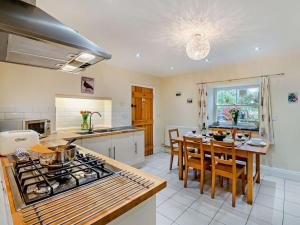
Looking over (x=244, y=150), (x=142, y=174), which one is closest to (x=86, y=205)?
(x=142, y=174)

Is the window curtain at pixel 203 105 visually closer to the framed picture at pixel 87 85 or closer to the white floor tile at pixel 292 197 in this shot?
the white floor tile at pixel 292 197

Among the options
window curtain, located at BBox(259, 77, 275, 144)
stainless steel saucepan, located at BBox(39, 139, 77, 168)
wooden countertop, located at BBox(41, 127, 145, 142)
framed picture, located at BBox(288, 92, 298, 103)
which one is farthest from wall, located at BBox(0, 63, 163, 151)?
framed picture, located at BBox(288, 92, 298, 103)

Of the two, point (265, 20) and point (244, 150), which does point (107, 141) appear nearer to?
point (244, 150)

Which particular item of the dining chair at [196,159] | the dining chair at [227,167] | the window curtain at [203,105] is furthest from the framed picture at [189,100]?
the dining chair at [227,167]

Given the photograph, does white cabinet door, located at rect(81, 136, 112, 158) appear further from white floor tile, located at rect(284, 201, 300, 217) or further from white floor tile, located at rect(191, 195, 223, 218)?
white floor tile, located at rect(284, 201, 300, 217)

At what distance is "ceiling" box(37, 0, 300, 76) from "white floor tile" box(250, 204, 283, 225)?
246 centimetres

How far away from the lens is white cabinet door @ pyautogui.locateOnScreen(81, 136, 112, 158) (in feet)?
8.87

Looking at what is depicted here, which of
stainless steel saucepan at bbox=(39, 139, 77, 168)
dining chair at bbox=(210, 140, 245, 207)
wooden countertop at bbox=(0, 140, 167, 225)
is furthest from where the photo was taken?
dining chair at bbox=(210, 140, 245, 207)

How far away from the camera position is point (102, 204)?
0.70m

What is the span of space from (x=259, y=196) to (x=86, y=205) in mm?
2768

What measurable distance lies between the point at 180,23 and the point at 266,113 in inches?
106

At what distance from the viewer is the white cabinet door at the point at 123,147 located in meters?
3.13

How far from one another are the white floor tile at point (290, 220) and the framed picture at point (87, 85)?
3813 mm

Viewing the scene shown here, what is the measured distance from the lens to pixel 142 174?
1.04m
